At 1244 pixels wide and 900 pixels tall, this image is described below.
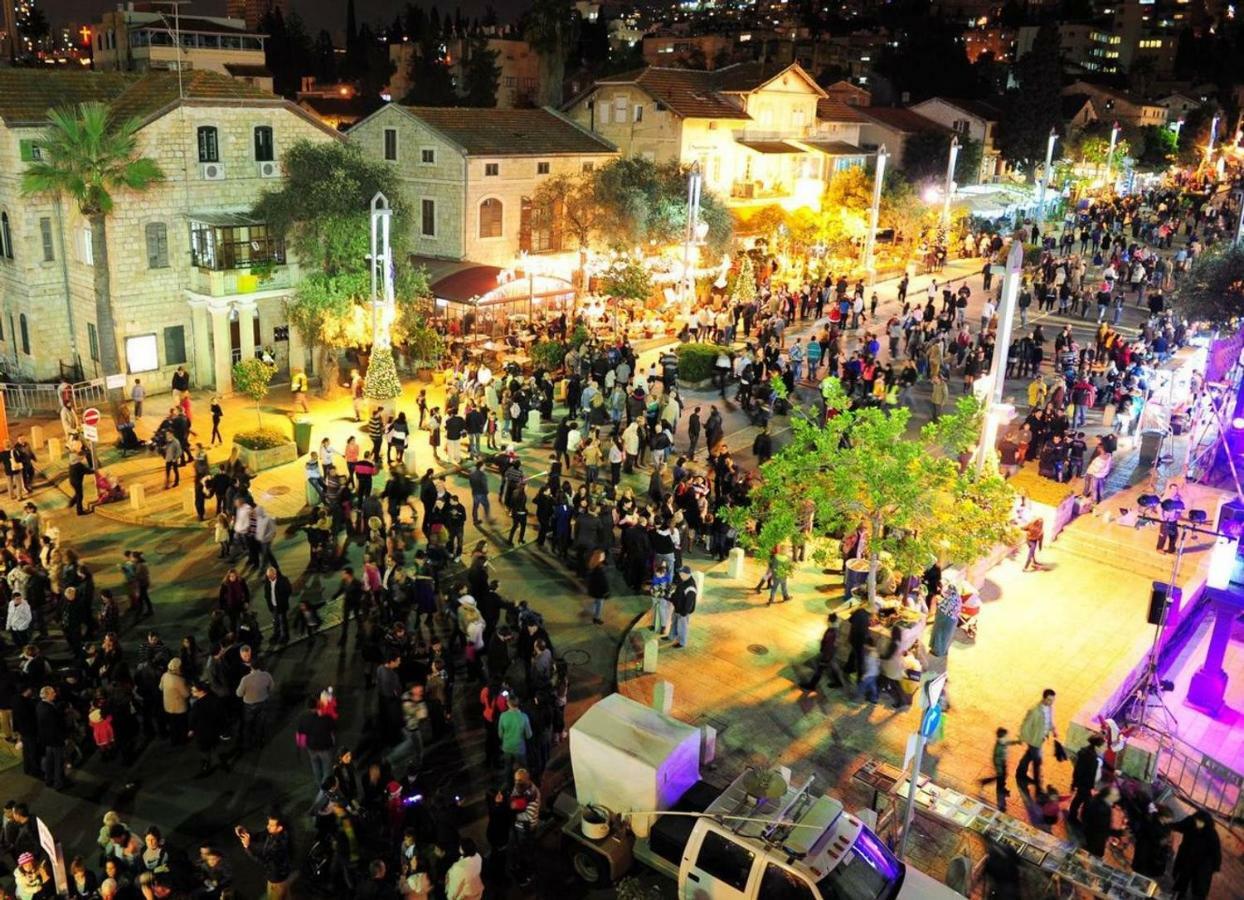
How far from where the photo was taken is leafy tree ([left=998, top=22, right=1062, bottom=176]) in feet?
232

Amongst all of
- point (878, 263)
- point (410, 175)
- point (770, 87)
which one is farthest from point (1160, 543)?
point (770, 87)

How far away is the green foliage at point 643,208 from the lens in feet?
127

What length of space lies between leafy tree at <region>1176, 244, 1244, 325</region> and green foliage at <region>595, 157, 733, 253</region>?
16.3 metres

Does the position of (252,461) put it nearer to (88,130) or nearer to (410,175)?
(88,130)

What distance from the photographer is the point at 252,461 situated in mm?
21500

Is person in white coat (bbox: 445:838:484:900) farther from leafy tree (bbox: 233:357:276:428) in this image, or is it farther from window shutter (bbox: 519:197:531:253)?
window shutter (bbox: 519:197:531:253)

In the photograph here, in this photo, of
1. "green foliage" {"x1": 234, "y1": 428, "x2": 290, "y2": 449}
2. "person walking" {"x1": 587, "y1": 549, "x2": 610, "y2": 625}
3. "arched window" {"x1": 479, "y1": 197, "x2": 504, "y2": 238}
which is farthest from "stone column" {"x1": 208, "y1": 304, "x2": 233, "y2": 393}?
"person walking" {"x1": 587, "y1": 549, "x2": 610, "y2": 625}

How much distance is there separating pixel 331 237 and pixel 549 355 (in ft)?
21.2

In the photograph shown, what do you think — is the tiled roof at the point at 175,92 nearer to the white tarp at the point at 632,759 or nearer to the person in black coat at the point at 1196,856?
the white tarp at the point at 632,759

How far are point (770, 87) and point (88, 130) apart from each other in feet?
106

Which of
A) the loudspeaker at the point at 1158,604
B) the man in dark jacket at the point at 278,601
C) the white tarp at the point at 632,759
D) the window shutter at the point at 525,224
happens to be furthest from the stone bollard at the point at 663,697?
the window shutter at the point at 525,224

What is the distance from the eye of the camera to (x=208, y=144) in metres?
27.3

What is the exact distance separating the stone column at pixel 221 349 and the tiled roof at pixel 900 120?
43.3 meters

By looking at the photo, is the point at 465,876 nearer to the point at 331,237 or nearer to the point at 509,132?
the point at 331,237
